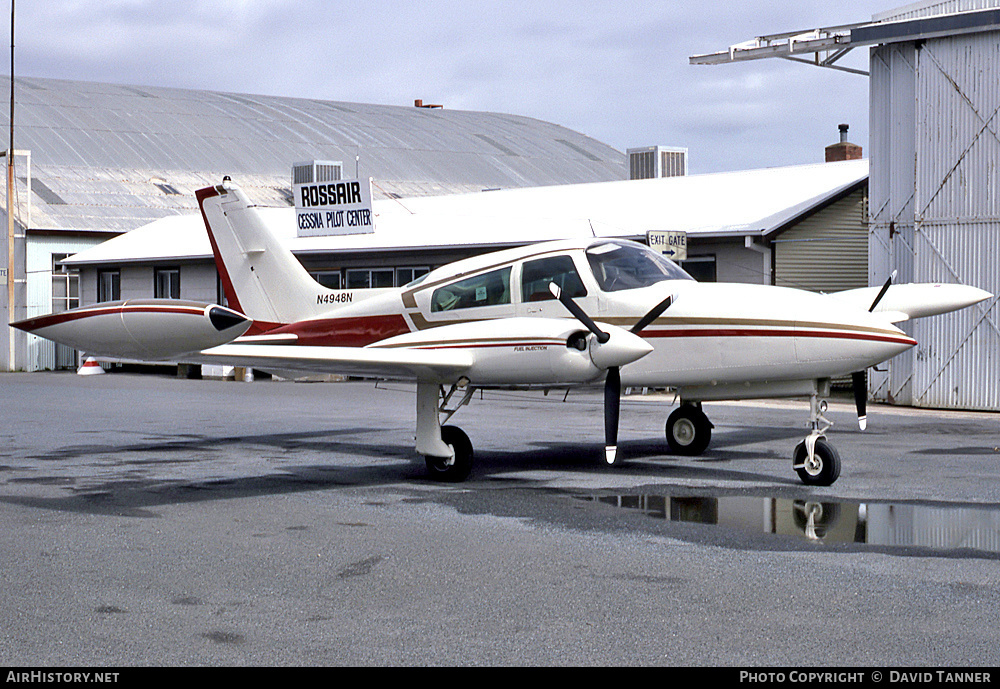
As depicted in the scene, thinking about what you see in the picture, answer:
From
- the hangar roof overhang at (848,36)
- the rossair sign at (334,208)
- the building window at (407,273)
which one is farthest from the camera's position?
the rossair sign at (334,208)

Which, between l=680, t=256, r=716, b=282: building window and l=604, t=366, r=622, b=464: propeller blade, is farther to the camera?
l=680, t=256, r=716, b=282: building window

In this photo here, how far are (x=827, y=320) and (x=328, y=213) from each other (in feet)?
70.2

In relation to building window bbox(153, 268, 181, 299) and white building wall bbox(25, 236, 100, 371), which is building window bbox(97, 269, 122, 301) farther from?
building window bbox(153, 268, 181, 299)

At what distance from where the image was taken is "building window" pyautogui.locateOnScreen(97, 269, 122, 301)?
36.7 meters

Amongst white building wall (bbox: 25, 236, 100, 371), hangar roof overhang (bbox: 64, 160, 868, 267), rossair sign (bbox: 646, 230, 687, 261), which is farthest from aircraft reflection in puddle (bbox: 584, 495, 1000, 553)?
white building wall (bbox: 25, 236, 100, 371)

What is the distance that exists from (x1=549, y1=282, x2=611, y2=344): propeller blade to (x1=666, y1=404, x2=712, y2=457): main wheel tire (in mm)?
3354

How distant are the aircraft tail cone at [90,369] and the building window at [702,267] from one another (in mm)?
17147

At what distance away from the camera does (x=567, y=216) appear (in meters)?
29.6

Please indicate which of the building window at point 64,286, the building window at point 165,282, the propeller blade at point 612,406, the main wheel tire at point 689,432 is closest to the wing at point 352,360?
the propeller blade at point 612,406

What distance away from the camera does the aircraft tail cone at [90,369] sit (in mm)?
32375

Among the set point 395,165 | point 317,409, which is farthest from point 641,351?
point 395,165

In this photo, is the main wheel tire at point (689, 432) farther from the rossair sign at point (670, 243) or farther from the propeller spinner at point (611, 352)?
the rossair sign at point (670, 243)

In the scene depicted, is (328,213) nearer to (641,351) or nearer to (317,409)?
(317,409)

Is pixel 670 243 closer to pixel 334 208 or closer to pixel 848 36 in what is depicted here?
pixel 848 36
